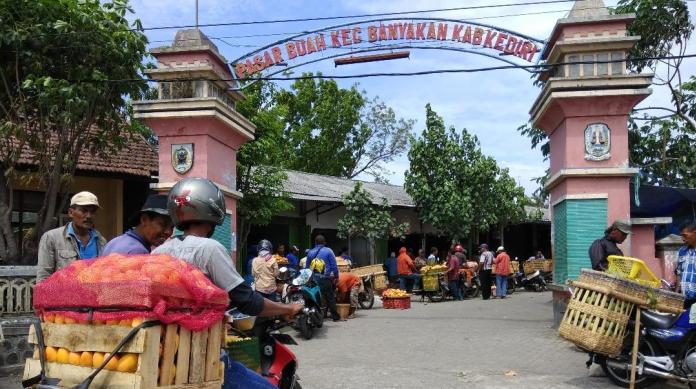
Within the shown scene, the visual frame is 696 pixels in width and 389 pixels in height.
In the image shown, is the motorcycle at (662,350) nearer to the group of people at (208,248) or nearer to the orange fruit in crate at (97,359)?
the group of people at (208,248)

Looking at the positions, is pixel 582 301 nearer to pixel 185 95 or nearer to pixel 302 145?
pixel 185 95

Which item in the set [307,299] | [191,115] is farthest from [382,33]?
[307,299]

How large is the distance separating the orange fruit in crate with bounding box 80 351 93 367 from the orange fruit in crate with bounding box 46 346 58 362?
182 mm

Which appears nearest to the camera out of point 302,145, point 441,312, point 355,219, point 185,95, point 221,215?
point 221,215

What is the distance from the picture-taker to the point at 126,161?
14438mm

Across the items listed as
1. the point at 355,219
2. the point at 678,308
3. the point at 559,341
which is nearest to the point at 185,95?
the point at 559,341

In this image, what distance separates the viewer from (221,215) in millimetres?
3391

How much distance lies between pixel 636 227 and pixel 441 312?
5817 millimetres

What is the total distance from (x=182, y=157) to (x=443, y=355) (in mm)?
5145

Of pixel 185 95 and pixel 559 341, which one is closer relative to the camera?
pixel 559 341

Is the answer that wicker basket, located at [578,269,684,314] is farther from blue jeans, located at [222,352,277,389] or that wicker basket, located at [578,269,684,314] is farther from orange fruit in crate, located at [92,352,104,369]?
orange fruit in crate, located at [92,352,104,369]

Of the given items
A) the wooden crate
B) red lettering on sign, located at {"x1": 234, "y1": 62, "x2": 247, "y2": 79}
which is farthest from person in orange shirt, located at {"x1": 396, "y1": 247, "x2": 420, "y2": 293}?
the wooden crate

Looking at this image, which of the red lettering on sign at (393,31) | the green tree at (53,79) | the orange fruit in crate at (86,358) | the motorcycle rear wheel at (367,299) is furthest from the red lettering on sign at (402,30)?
the orange fruit in crate at (86,358)

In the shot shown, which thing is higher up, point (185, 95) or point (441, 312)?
point (185, 95)
